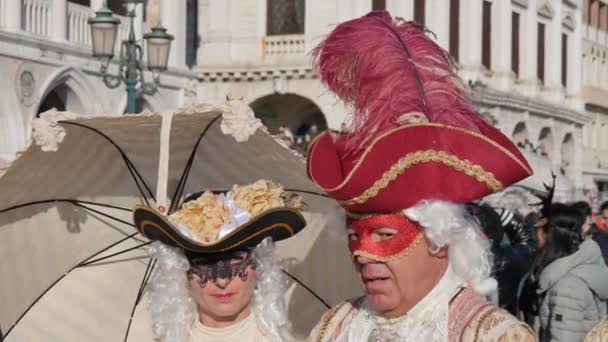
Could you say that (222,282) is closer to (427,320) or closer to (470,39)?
(427,320)

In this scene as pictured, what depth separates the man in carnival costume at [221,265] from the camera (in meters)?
4.26

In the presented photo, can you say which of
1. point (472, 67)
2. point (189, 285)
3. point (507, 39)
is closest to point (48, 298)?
point (189, 285)

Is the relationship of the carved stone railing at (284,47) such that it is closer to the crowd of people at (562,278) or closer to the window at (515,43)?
the window at (515,43)

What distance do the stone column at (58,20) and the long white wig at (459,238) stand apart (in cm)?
1510

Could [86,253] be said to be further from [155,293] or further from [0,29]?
[0,29]

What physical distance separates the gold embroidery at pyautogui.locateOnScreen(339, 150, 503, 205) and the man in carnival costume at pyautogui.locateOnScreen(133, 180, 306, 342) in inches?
31.5

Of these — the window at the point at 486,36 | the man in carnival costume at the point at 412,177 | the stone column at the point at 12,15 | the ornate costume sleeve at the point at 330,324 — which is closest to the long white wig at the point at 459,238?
the man in carnival costume at the point at 412,177

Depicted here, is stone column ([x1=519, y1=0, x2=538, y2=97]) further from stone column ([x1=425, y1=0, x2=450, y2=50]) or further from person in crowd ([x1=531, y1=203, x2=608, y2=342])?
person in crowd ([x1=531, y1=203, x2=608, y2=342])

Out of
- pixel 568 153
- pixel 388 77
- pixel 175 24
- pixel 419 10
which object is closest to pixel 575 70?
pixel 568 153

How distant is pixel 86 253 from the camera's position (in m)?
5.27

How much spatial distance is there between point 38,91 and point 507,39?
17082 millimetres

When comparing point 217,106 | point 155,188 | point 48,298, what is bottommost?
point 48,298

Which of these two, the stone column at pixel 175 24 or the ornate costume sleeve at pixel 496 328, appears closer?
the ornate costume sleeve at pixel 496 328

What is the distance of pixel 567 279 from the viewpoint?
6441 mm
